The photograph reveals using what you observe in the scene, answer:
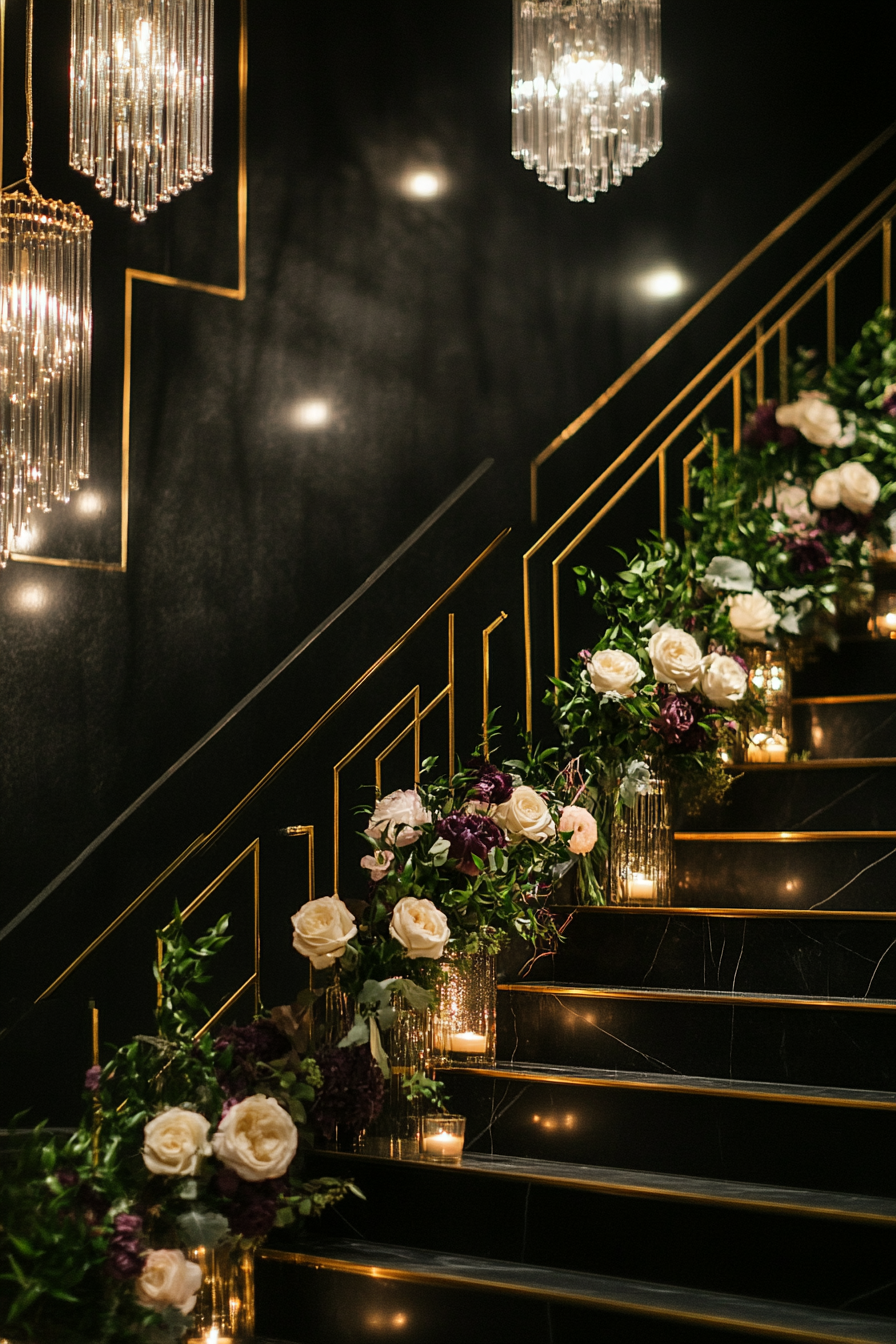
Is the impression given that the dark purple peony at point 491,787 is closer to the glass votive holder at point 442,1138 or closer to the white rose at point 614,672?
the white rose at point 614,672

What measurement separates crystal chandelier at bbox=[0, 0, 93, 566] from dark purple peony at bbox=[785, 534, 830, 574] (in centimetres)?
219

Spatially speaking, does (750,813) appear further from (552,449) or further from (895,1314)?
(552,449)

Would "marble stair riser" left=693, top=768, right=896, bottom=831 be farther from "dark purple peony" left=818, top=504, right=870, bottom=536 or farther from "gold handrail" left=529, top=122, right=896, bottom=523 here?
"gold handrail" left=529, top=122, right=896, bottom=523

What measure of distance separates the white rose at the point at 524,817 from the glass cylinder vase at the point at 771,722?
97 centimetres

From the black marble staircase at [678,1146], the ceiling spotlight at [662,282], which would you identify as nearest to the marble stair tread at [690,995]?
the black marble staircase at [678,1146]

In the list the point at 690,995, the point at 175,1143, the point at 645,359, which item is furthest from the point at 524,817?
the point at 645,359

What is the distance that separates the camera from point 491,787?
9.92 feet

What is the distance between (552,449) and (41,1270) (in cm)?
350

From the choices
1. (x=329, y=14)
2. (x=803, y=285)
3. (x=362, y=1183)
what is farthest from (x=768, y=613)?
(x=803, y=285)

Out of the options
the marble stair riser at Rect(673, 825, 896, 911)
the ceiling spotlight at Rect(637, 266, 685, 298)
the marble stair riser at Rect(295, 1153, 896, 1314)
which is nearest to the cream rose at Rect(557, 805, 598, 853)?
the marble stair riser at Rect(673, 825, 896, 911)

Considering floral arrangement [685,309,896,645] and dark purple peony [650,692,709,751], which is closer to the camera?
dark purple peony [650,692,709,751]

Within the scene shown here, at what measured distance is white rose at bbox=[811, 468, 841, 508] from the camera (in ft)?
14.7

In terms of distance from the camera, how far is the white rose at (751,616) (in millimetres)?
3883

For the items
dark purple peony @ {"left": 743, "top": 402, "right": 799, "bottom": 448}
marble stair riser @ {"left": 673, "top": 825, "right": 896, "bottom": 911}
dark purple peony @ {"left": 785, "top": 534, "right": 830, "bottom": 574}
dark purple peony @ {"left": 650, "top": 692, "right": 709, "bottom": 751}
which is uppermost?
dark purple peony @ {"left": 743, "top": 402, "right": 799, "bottom": 448}
